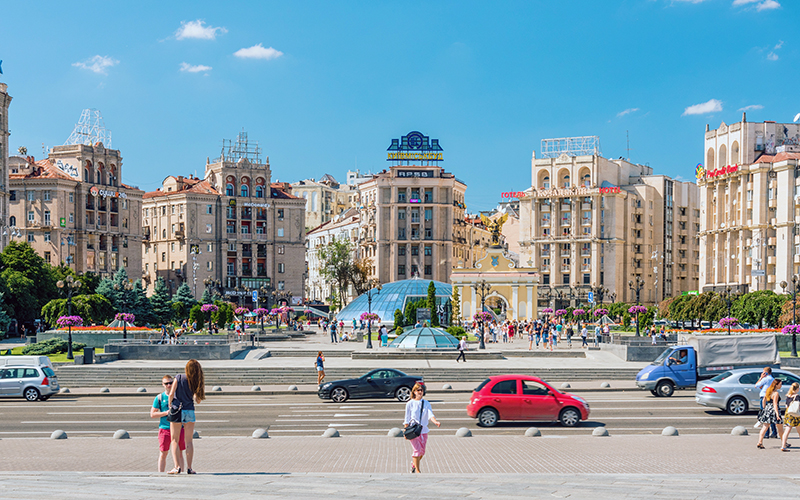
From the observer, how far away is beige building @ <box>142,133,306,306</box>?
108750 mm

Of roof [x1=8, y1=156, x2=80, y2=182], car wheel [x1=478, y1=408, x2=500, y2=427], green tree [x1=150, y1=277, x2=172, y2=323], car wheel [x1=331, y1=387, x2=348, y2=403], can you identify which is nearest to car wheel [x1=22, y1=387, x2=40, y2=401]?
car wheel [x1=331, y1=387, x2=348, y2=403]

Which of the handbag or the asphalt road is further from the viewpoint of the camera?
the asphalt road

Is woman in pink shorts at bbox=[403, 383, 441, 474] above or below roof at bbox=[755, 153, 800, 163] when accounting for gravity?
below

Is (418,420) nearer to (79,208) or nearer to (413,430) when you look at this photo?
(413,430)

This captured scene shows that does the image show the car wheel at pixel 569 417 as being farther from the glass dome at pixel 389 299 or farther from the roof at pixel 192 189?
the roof at pixel 192 189

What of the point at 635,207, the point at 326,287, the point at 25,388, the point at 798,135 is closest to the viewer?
the point at 25,388

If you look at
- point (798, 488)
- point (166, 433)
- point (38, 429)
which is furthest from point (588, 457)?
point (38, 429)

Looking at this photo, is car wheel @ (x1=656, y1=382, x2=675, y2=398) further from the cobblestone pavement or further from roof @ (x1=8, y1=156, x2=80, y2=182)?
roof @ (x1=8, y1=156, x2=80, y2=182)

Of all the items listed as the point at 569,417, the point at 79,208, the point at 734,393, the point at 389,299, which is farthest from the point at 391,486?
the point at 79,208

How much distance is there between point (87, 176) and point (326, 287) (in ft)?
147

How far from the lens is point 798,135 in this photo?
296 ft

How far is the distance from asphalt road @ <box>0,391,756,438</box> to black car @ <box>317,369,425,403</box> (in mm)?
299

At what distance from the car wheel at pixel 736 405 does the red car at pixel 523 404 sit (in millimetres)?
4363

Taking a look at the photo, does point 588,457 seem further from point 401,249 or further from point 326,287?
point 326,287
